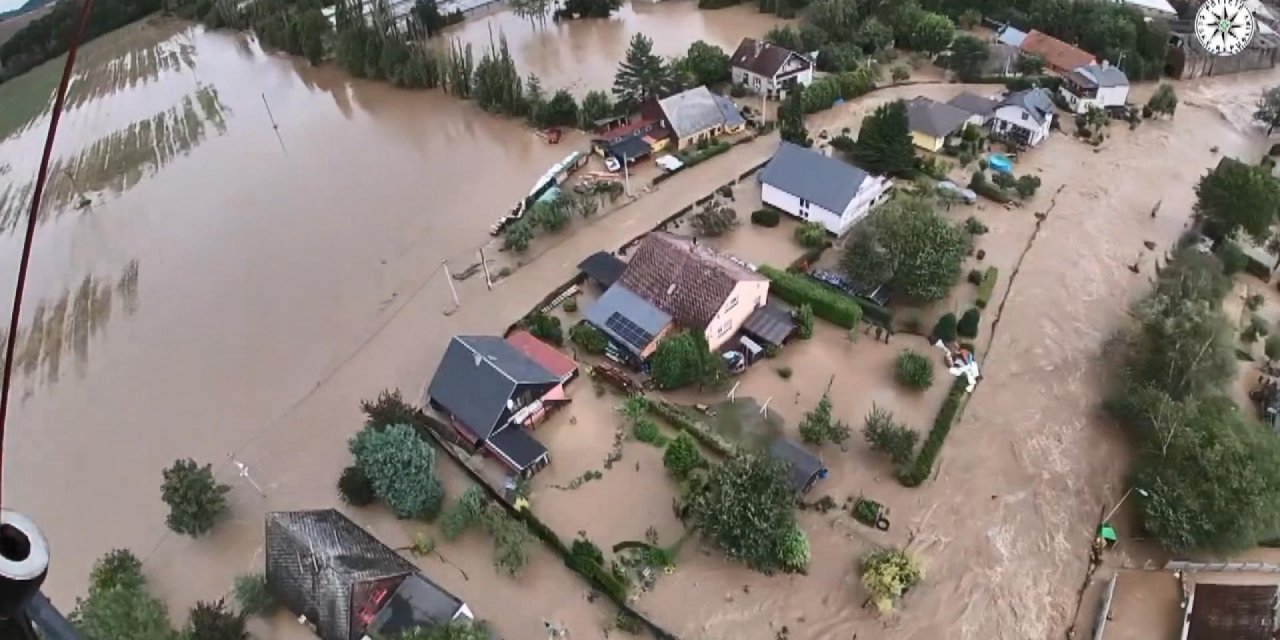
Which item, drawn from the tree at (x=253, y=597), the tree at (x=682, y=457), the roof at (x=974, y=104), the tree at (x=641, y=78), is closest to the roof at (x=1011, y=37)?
the roof at (x=974, y=104)

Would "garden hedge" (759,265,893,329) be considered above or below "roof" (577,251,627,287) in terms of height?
below

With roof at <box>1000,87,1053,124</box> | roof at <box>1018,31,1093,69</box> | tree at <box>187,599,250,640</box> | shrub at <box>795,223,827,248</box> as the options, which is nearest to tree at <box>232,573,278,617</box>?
tree at <box>187,599,250,640</box>

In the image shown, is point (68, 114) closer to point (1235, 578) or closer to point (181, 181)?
point (181, 181)

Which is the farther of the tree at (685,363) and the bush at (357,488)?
the tree at (685,363)

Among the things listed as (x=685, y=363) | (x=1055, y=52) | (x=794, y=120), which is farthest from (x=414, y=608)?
(x=1055, y=52)

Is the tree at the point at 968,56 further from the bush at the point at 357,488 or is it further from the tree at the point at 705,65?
the bush at the point at 357,488

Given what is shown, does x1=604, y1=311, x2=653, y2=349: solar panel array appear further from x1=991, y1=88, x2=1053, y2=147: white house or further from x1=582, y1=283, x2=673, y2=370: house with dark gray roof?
x1=991, y1=88, x2=1053, y2=147: white house

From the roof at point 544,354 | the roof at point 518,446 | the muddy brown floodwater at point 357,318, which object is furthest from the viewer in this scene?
the roof at point 544,354

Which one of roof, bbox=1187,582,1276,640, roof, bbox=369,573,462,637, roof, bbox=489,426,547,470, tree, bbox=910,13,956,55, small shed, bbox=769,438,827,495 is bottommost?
roof, bbox=1187,582,1276,640
